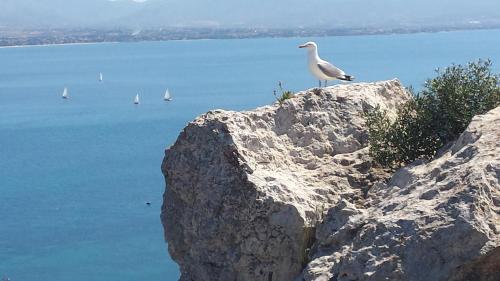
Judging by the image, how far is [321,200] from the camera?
272 inches

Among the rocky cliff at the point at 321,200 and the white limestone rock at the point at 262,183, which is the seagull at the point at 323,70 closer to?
the rocky cliff at the point at 321,200

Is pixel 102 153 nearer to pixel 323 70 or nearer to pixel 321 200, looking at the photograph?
pixel 323 70

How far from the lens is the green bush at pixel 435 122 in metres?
7.36

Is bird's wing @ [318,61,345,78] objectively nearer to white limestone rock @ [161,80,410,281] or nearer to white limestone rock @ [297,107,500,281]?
white limestone rock @ [161,80,410,281]

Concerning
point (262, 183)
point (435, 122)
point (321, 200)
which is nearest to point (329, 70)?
point (435, 122)

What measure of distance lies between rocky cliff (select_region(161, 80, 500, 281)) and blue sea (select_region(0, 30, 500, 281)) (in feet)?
61.6

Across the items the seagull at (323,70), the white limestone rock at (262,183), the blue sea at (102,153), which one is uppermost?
the seagull at (323,70)

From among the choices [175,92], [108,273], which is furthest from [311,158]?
[175,92]

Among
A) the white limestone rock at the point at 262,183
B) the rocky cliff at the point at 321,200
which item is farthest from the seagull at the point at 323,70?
the white limestone rock at the point at 262,183

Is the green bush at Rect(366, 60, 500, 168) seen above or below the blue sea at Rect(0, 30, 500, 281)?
above

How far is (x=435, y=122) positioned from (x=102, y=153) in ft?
144

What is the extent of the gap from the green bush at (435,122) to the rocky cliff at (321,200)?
0.88 ft

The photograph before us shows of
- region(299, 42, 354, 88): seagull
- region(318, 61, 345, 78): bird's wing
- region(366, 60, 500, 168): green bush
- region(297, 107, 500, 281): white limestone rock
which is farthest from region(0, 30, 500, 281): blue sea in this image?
region(297, 107, 500, 281): white limestone rock

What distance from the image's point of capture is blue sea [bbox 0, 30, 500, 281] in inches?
1137
